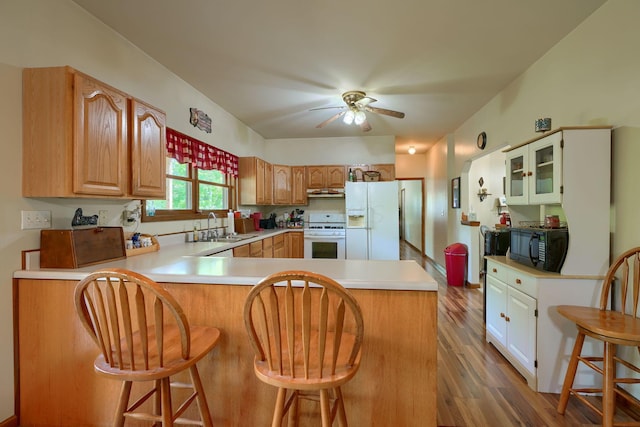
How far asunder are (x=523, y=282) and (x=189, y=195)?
3.32 m

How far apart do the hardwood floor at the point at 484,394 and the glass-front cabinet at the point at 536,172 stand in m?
1.31

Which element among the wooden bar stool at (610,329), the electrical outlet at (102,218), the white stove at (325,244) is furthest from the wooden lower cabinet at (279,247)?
the wooden bar stool at (610,329)

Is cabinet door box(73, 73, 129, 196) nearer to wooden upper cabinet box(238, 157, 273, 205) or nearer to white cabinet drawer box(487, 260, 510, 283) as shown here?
wooden upper cabinet box(238, 157, 273, 205)

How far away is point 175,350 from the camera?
1271 mm

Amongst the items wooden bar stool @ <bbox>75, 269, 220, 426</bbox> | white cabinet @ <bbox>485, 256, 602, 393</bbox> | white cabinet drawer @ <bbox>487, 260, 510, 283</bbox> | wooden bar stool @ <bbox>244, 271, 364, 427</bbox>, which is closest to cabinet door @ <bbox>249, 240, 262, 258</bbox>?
wooden bar stool @ <bbox>75, 269, 220, 426</bbox>

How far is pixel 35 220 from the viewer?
170 cm

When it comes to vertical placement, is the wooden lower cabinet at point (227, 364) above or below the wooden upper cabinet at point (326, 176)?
below

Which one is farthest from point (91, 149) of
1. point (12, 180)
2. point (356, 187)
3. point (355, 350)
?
point (356, 187)

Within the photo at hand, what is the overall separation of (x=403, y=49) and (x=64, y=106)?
244 centimetres

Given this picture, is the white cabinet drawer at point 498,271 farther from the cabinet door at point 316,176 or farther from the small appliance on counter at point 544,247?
the cabinet door at point 316,176

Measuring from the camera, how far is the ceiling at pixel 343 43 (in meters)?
2.02

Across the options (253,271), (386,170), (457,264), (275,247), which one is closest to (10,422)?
(253,271)

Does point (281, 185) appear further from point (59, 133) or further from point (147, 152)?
point (59, 133)

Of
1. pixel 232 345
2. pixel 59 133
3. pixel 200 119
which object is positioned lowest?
pixel 232 345
